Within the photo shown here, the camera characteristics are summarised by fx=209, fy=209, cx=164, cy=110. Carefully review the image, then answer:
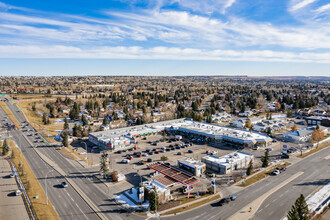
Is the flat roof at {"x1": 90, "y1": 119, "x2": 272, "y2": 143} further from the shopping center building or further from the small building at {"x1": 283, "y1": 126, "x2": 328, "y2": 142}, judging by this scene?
the small building at {"x1": 283, "y1": 126, "x2": 328, "y2": 142}

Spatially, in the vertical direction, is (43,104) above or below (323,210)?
above

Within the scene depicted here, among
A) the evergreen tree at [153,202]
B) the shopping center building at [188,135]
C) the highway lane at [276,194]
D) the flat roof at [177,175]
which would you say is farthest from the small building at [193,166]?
the shopping center building at [188,135]

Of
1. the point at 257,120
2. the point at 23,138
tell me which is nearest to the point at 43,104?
the point at 23,138

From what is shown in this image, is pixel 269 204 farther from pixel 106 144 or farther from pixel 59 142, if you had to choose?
pixel 59 142

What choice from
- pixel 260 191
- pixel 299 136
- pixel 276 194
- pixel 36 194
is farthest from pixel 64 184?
pixel 299 136

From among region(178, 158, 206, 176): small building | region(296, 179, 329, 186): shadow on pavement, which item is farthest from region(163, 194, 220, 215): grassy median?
region(296, 179, 329, 186): shadow on pavement

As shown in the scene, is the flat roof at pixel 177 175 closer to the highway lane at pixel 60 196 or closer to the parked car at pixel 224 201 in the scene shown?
the parked car at pixel 224 201

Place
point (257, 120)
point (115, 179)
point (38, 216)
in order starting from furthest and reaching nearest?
1. point (257, 120)
2. point (115, 179)
3. point (38, 216)
